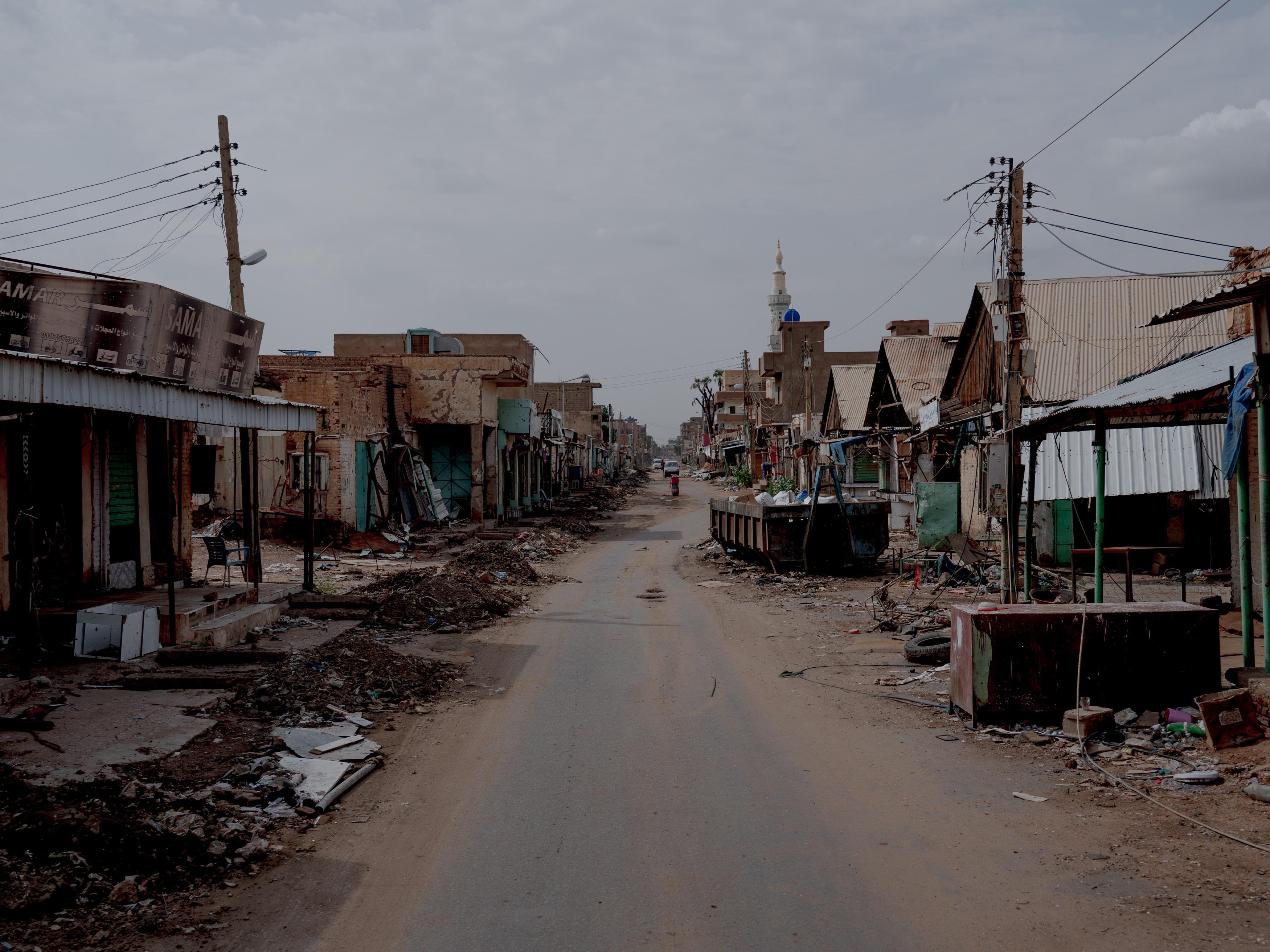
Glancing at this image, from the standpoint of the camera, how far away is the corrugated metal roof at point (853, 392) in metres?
37.2

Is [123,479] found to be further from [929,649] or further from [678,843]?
[678,843]

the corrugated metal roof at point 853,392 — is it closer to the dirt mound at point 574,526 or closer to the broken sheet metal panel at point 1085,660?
the dirt mound at point 574,526

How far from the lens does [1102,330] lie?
869 inches

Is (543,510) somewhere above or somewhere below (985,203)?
below

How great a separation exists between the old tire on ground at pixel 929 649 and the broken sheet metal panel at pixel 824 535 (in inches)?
288

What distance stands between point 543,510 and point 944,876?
36.1 m

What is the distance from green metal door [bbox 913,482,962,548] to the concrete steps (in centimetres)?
1382

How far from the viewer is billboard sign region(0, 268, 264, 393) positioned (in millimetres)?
10891

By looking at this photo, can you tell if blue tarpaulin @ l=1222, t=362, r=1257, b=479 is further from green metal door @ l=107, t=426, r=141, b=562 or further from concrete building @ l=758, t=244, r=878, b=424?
concrete building @ l=758, t=244, r=878, b=424

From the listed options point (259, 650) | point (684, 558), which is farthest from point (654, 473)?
point (259, 650)

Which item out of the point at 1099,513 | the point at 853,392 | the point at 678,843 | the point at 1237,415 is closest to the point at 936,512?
the point at 1099,513

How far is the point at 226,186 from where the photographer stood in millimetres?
18609

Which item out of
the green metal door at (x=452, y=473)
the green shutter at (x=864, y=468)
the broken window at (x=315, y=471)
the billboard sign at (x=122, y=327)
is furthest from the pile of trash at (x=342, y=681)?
the green shutter at (x=864, y=468)

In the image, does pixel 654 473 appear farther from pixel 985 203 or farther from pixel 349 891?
pixel 349 891
